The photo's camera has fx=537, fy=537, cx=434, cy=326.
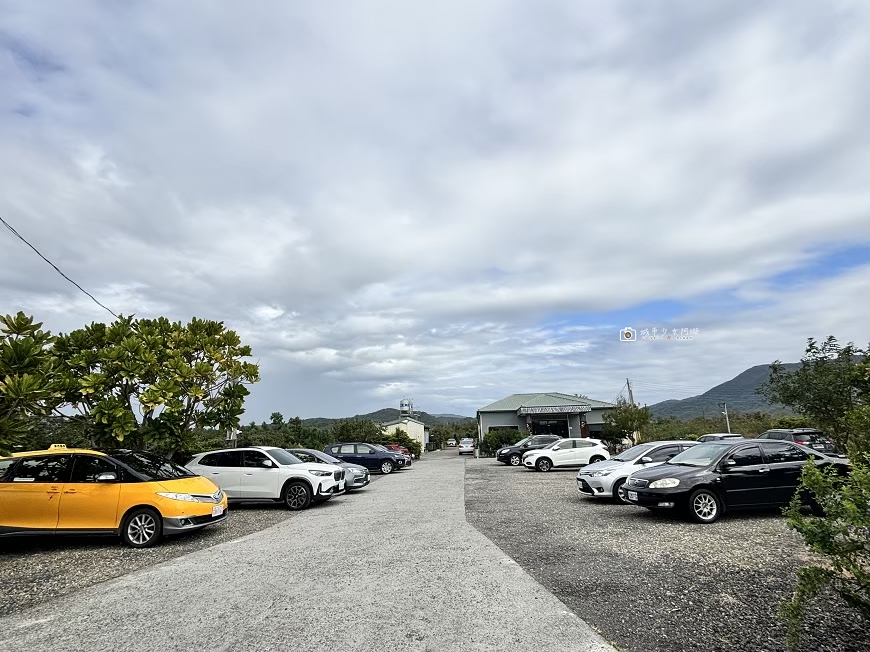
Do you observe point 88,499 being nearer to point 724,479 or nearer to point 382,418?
point 724,479

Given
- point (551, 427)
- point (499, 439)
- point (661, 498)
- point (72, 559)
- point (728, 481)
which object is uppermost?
point (551, 427)

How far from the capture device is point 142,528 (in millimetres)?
8578

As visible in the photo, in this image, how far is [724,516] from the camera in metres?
10.1

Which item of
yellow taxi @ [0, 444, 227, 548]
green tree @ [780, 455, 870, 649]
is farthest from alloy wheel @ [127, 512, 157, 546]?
green tree @ [780, 455, 870, 649]

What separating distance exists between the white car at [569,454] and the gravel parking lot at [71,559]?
14.3 metres

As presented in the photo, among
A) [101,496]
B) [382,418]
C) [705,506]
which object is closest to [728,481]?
[705,506]

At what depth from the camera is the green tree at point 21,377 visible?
8023 millimetres

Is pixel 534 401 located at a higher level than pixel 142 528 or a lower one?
higher

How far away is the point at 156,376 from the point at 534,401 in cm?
3855

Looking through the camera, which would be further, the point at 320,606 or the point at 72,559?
the point at 72,559

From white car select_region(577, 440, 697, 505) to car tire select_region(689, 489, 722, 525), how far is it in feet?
7.86

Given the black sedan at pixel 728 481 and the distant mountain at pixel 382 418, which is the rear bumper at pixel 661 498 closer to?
the black sedan at pixel 728 481

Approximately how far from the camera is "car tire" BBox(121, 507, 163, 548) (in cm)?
851

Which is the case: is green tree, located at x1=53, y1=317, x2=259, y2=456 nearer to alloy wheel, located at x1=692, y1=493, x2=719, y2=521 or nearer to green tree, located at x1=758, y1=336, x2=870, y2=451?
alloy wheel, located at x1=692, y1=493, x2=719, y2=521
